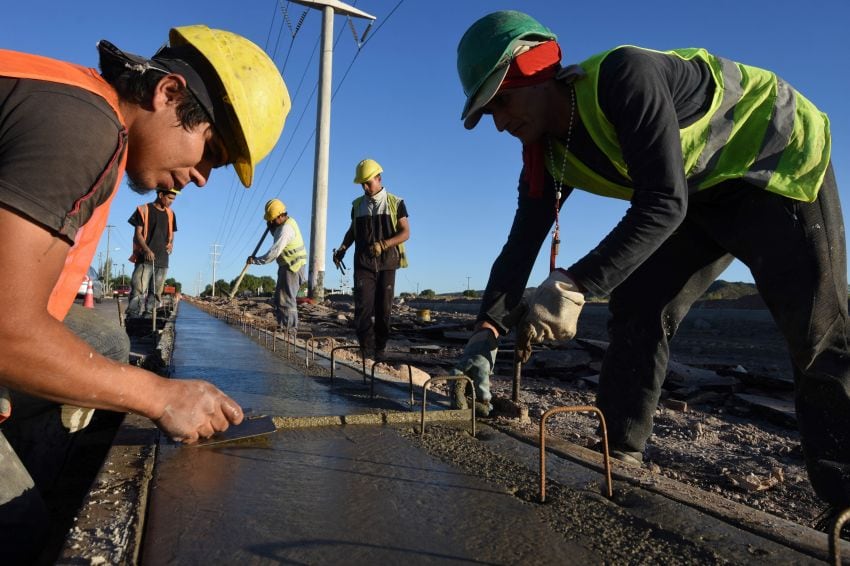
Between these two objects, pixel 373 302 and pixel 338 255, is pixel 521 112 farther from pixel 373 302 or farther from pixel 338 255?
pixel 338 255

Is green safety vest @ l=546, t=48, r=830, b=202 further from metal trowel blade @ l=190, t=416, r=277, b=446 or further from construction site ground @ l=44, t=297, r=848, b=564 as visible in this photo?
metal trowel blade @ l=190, t=416, r=277, b=446

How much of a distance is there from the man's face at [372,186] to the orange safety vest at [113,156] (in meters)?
4.55

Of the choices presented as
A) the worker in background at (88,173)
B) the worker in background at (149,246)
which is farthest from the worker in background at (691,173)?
the worker in background at (149,246)

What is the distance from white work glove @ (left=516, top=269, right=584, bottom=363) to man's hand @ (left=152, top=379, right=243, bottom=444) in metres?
1.13

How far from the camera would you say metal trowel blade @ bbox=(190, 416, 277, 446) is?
2148 mm

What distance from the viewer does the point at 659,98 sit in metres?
2.04

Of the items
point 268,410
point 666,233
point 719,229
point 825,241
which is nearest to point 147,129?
point 268,410

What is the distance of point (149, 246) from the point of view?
866cm

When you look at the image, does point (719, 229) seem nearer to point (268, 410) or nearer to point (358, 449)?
point (358, 449)

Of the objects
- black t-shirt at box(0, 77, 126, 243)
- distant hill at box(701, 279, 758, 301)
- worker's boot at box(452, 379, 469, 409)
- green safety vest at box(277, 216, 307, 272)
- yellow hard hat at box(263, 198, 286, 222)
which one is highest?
distant hill at box(701, 279, 758, 301)

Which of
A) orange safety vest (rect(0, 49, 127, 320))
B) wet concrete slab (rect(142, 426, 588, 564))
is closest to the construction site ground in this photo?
wet concrete slab (rect(142, 426, 588, 564))

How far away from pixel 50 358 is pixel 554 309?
5.25 ft

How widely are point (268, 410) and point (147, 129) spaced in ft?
4.85

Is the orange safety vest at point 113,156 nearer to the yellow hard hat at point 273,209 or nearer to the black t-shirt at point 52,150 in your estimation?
the black t-shirt at point 52,150
